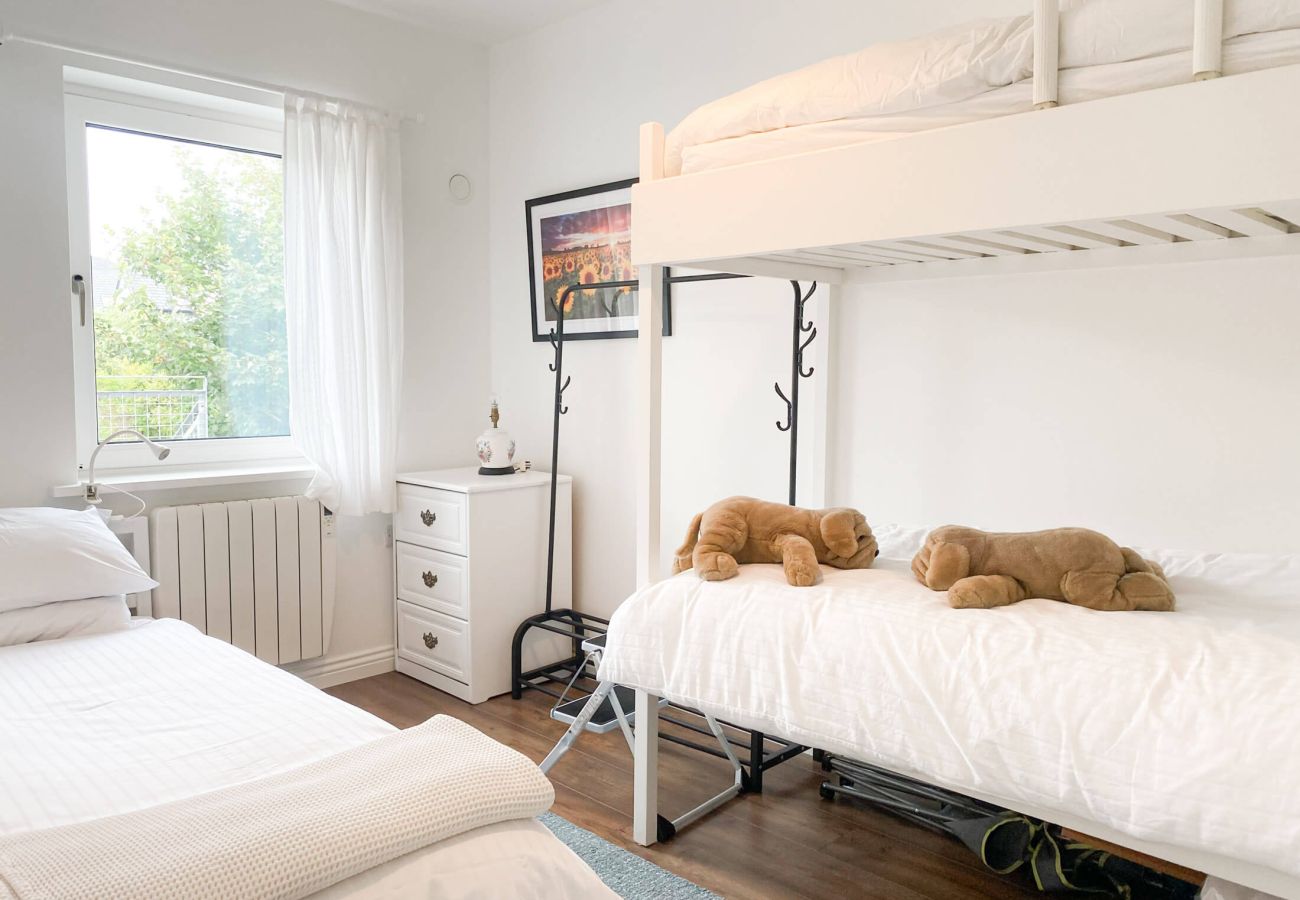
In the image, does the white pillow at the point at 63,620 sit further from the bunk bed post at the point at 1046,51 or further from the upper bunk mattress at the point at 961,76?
the bunk bed post at the point at 1046,51

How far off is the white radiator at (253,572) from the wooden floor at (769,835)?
569 mm

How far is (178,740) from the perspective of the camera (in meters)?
1.52

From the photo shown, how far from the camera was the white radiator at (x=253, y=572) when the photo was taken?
277cm

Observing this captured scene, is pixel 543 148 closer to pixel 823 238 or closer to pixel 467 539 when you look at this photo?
pixel 467 539

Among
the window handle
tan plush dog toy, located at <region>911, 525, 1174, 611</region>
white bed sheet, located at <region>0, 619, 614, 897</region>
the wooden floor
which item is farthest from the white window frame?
tan plush dog toy, located at <region>911, 525, 1174, 611</region>

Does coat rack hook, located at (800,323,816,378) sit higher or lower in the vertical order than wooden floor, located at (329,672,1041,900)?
higher

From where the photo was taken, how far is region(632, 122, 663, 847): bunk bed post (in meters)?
2.02

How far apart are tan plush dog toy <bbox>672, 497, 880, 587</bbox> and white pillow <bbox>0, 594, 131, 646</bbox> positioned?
4.59 feet

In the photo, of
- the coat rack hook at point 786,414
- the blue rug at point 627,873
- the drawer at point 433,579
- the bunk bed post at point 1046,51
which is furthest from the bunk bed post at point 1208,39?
the drawer at point 433,579

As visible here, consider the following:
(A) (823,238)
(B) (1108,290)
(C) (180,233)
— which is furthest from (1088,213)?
(C) (180,233)

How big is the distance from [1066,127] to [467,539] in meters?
2.20

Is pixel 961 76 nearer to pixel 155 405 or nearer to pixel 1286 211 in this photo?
pixel 1286 211

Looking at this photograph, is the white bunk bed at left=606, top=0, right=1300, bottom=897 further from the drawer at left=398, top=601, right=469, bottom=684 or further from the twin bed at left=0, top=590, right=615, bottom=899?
the drawer at left=398, top=601, right=469, bottom=684

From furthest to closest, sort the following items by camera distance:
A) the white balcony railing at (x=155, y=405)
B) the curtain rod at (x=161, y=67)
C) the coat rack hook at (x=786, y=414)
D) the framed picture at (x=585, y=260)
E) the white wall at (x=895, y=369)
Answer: the framed picture at (x=585, y=260), the white balcony railing at (x=155, y=405), the coat rack hook at (x=786, y=414), the curtain rod at (x=161, y=67), the white wall at (x=895, y=369)
